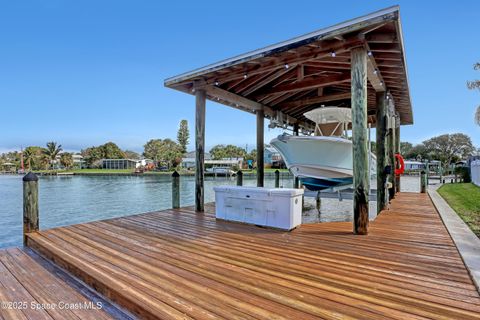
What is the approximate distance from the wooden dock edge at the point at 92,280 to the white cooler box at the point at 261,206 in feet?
8.50

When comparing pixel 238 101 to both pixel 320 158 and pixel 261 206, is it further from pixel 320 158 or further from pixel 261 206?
pixel 261 206

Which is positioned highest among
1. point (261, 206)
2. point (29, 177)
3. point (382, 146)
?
point (382, 146)

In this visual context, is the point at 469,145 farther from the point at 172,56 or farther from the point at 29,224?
the point at 29,224

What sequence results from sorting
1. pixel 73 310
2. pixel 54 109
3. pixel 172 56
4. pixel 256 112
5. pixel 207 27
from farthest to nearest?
pixel 54 109 → pixel 172 56 → pixel 207 27 → pixel 256 112 → pixel 73 310

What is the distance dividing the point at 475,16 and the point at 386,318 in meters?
9.55

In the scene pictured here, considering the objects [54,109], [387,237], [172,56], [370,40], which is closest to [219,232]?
[387,237]

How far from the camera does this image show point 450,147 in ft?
154

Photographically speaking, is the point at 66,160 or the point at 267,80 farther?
the point at 66,160

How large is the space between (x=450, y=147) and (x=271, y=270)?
195ft

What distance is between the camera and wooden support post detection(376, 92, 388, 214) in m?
5.60

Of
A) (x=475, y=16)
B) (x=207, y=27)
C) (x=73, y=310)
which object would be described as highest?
(x=207, y=27)

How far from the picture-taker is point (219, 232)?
396cm

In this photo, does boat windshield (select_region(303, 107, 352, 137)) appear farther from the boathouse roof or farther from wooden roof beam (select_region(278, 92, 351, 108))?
the boathouse roof

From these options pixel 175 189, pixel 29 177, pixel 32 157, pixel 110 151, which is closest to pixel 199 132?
pixel 175 189
